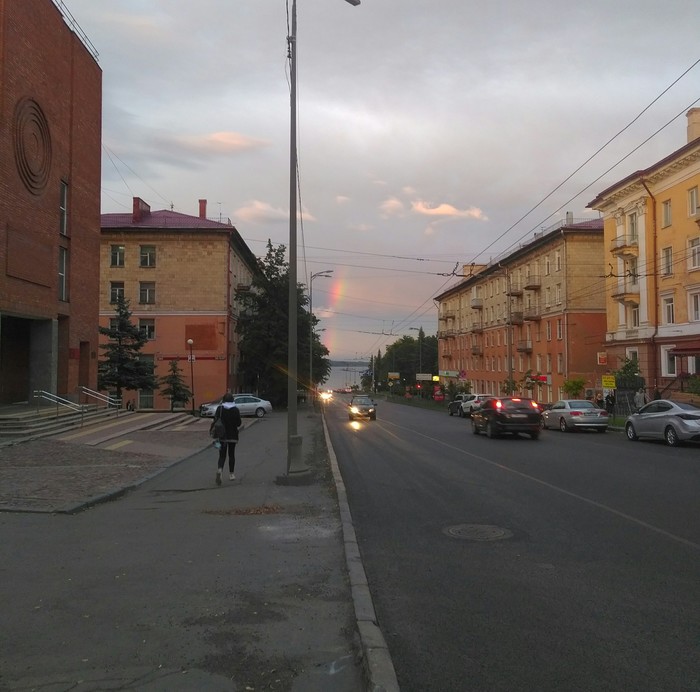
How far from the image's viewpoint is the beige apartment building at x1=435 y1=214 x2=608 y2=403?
50.6m

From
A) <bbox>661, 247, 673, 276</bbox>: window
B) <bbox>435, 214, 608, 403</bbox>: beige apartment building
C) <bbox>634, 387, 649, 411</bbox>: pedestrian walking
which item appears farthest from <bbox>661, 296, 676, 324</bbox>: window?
<bbox>435, 214, 608, 403</bbox>: beige apartment building

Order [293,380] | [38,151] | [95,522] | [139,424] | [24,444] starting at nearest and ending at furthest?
1. [95,522]
2. [293,380]
3. [24,444]
4. [38,151]
5. [139,424]

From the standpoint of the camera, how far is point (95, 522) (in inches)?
335

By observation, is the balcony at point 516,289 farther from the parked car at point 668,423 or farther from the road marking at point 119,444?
the road marking at point 119,444

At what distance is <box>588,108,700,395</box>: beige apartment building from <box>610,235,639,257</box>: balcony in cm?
6

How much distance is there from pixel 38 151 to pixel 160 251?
25.1 m

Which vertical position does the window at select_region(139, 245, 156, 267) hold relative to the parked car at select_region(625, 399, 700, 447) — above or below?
above

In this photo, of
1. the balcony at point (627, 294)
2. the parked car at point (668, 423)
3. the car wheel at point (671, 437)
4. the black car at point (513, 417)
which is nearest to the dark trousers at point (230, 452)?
the black car at point (513, 417)

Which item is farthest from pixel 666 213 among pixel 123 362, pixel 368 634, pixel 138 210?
pixel 368 634

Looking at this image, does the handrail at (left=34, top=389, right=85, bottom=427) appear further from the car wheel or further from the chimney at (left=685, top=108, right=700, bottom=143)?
the chimney at (left=685, top=108, right=700, bottom=143)

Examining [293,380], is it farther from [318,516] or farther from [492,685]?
[492,685]

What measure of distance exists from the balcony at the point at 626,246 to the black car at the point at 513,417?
73.4 ft

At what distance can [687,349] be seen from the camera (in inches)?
1330

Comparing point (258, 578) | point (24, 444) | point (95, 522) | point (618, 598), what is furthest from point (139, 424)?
point (618, 598)
